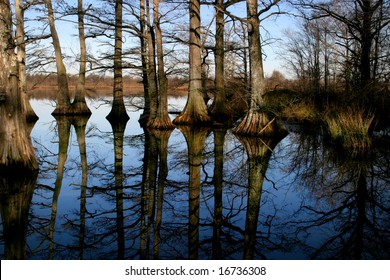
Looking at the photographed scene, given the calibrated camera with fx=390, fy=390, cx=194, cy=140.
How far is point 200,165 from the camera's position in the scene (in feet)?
30.9

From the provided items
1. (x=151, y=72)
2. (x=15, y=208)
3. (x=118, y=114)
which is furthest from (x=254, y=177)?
(x=118, y=114)

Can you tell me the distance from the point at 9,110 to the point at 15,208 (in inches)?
115

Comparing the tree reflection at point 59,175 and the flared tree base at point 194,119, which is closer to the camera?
the tree reflection at point 59,175

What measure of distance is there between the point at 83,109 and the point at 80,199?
19.4 m

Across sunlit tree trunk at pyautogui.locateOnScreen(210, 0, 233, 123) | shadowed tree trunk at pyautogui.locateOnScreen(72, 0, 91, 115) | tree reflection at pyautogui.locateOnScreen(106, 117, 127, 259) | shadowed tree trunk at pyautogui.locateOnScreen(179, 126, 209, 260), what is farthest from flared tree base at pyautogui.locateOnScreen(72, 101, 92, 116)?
tree reflection at pyautogui.locateOnScreen(106, 117, 127, 259)

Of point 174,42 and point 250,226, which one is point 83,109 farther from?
point 250,226

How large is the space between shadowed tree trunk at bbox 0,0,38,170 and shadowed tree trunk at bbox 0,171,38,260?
352 mm

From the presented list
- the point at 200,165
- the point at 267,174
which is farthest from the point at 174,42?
the point at 267,174

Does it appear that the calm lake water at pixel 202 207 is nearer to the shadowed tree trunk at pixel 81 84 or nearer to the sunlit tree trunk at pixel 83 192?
the sunlit tree trunk at pixel 83 192

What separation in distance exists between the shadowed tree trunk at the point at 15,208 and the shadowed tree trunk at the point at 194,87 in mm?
10368

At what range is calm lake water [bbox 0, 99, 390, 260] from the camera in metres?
4.65

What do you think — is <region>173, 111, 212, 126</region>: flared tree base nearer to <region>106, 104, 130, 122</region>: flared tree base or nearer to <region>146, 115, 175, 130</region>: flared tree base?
<region>146, 115, 175, 130</region>: flared tree base

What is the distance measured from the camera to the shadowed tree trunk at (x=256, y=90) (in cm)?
1403

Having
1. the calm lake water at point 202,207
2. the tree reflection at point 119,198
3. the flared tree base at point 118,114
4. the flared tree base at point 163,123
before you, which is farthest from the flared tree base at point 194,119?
the calm lake water at point 202,207
